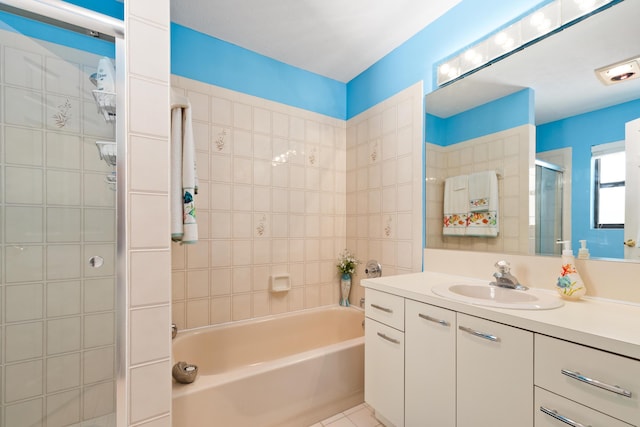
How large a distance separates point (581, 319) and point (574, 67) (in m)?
1.06

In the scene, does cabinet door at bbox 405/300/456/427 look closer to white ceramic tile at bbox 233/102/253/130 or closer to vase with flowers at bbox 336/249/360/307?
vase with flowers at bbox 336/249/360/307

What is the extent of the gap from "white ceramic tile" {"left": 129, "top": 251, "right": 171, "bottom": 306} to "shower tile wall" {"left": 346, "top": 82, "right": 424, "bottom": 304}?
58.2 inches

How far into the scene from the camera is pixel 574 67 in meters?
1.19

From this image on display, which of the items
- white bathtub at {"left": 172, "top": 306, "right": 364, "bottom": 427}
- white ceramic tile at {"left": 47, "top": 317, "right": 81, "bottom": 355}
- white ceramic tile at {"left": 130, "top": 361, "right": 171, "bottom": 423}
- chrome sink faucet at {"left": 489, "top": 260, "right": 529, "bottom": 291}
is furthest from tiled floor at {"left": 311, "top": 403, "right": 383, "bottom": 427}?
white ceramic tile at {"left": 47, "top": 317, "right": 81, "bottom": 355}

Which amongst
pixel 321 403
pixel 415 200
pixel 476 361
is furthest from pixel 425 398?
pixel 415 200

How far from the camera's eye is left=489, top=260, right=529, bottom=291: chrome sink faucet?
4.15 ft

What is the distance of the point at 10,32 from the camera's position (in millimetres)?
1006

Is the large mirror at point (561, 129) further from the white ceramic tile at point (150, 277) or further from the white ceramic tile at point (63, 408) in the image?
the white ceramic tile at point (63, 408)

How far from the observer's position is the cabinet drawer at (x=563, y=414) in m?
0.71

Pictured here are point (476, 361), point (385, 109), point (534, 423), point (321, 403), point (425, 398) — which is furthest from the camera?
point (385, 109)

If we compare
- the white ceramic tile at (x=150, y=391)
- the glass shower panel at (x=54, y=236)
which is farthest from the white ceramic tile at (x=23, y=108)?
the white ceramic tile at (x=150, y=391)

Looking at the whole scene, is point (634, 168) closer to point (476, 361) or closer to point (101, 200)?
point (476, 361)

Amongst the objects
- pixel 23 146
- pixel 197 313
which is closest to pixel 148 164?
pixel 23 146

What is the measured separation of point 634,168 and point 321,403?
1.82m
